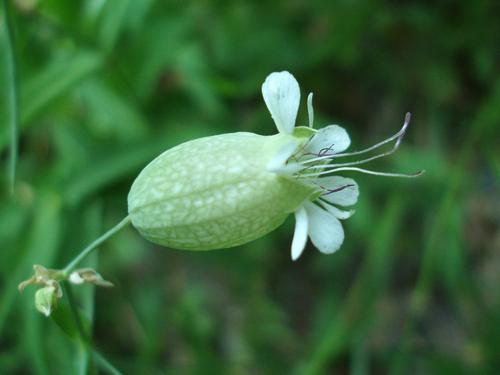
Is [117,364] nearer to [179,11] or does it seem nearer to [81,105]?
[81,105]

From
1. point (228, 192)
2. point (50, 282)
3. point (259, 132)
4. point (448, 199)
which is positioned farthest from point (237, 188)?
point (448, 199)

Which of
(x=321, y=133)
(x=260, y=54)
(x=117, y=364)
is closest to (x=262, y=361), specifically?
(x=117, y=364)

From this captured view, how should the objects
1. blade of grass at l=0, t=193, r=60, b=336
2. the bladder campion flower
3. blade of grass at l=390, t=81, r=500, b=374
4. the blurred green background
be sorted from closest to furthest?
the bladder campion flower → blade of grass at l=0, t=193, r=60, b=336 → the blurred green background → blade of grass at l=390, t=81, r=500, b=374

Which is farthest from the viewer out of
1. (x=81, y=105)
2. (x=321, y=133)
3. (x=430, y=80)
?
(x=430, y=80)

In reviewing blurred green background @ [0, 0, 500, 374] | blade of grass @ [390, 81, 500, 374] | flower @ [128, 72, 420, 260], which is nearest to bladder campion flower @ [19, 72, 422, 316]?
flower @ [128, 72, 420, 260]

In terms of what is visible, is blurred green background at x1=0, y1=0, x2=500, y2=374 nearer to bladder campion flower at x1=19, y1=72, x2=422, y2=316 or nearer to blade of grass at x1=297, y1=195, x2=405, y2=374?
blade of grass at x1=297, y1=195, x2=405, y2=374

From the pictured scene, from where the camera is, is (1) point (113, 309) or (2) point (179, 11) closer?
(2) point (179, 11)

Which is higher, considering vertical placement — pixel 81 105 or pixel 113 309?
pixel 81 105
